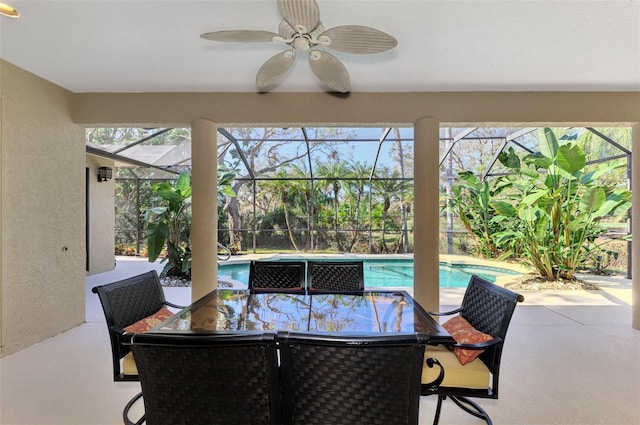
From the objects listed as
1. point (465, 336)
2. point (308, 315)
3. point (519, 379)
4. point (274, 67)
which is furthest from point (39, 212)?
point (519, 379)

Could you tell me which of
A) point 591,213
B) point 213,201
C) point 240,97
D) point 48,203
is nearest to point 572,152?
point 591,213

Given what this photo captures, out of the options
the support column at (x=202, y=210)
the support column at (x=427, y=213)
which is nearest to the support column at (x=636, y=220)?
the support column at (x=427, y=213)

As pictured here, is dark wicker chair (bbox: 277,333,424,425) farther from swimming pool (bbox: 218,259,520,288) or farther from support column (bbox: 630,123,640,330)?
swimming pool (bbox: 218,259,520,288)

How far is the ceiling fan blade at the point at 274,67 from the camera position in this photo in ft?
6.87

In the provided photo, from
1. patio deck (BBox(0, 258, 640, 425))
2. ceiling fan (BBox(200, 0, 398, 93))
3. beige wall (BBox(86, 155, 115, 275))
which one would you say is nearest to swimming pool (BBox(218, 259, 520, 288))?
beige wall (BBox(86, 155, 115, 275))

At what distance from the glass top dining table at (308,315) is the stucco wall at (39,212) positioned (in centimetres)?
208

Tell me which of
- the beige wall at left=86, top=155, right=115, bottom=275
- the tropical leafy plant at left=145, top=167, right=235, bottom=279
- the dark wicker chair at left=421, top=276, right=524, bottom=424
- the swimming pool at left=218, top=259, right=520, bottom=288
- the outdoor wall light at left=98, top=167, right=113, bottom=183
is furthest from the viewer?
the swimming pool at left=218, top=259, right=520, bottom=288

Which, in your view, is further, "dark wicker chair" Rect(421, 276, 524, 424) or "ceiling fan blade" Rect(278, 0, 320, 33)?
"dark wicker chair" Rect(421, 276, 524, 424)

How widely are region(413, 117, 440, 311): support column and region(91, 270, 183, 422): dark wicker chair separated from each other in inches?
105

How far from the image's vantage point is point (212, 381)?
1.24 metres

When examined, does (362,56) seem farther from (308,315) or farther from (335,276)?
(308,315)

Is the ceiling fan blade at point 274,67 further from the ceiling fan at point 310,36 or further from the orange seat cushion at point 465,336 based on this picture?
the orange seat cushion at point 465,336

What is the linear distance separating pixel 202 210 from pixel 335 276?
1801mm

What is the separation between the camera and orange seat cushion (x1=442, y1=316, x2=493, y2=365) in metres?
1.83
